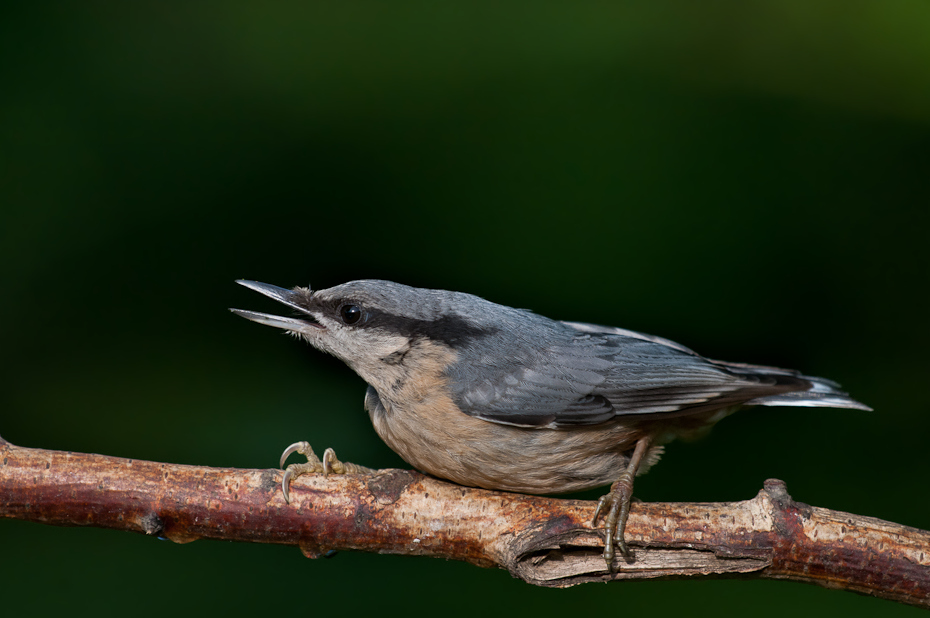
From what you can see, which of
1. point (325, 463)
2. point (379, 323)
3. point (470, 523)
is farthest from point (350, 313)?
point (470, 523)

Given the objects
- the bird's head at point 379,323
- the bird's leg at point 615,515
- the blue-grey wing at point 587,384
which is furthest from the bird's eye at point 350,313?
the bird's leg at point 615,515

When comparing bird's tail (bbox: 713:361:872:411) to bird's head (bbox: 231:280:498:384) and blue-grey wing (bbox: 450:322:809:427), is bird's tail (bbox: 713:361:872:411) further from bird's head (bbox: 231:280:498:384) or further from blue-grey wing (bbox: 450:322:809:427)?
bird's head (bbox: 231:280:498:384)

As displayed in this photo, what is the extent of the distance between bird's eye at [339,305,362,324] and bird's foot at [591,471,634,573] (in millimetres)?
765

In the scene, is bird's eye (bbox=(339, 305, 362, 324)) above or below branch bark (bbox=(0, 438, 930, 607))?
above

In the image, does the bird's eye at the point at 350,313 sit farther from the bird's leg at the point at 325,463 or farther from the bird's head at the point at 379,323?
the bird's leg at the point at 325,463

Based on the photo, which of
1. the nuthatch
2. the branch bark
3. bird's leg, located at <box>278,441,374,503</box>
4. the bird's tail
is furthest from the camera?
the bird's tail

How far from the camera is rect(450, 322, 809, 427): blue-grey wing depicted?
1.89 meters

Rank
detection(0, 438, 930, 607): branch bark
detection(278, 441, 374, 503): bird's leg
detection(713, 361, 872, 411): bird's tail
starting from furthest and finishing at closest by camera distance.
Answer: detection(713, 361, 872, 411): bird's tail
detection(278, 441, 374, 503): bird's leg
detection(0, 438, 930, 607): branch bark

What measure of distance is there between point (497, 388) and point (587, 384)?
241mm

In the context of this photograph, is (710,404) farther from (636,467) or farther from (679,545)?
(679,545)

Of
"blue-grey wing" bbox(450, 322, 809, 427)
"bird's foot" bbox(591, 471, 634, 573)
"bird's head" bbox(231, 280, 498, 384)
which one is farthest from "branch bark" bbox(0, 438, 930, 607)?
"bird's head" bbox(231, 280, 498, 384)

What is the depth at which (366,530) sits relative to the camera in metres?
1.83

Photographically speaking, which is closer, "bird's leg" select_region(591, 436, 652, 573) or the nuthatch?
"bird's leg" select_region(591, 436, 652, 573)

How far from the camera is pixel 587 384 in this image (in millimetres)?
1951
